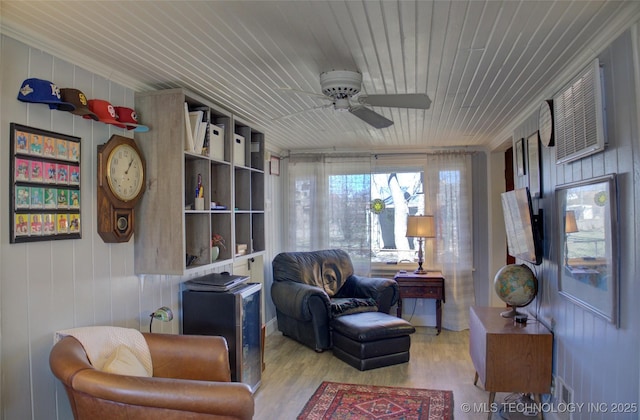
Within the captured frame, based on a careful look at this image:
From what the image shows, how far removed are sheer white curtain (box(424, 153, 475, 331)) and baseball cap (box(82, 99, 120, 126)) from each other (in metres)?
3.91

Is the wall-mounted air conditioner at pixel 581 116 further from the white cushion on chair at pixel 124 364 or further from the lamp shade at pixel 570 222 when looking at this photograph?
the white cushion on chair at pixel 124 364

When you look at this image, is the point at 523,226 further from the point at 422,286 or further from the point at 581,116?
the point at 422,286

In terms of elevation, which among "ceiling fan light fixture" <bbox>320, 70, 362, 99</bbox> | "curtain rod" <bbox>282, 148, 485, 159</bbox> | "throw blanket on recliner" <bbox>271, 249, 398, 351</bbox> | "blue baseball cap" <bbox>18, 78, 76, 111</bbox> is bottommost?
"throw blanket on recliner" <bbox>271, 249, 398, 351</bbox>

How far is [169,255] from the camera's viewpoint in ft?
8.32

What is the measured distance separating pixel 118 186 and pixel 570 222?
2.58m

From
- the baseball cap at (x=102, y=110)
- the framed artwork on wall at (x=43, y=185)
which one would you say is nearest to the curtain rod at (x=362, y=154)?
the baseball cap at (x=102, y=110)

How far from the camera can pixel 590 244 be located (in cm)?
206

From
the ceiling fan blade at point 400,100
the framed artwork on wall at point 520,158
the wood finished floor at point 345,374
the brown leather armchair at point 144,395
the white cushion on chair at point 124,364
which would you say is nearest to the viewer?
the brown leather armchair at point 144,395

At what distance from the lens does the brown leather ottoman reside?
374 cm

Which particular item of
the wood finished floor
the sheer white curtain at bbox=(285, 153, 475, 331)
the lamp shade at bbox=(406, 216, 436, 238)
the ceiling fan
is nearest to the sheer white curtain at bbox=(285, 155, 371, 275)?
the sheer white curtain at bbox=(285, 153, 475, 331)

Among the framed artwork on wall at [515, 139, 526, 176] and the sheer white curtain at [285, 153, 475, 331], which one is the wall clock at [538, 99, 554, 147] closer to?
the framed artwork on wall at [515, 139, 526, 176]

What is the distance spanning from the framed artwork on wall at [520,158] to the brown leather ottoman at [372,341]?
171 centimetres

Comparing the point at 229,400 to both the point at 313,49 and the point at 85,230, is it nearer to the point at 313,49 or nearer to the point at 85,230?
the point at 85,230

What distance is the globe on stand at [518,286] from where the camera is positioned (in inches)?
115
